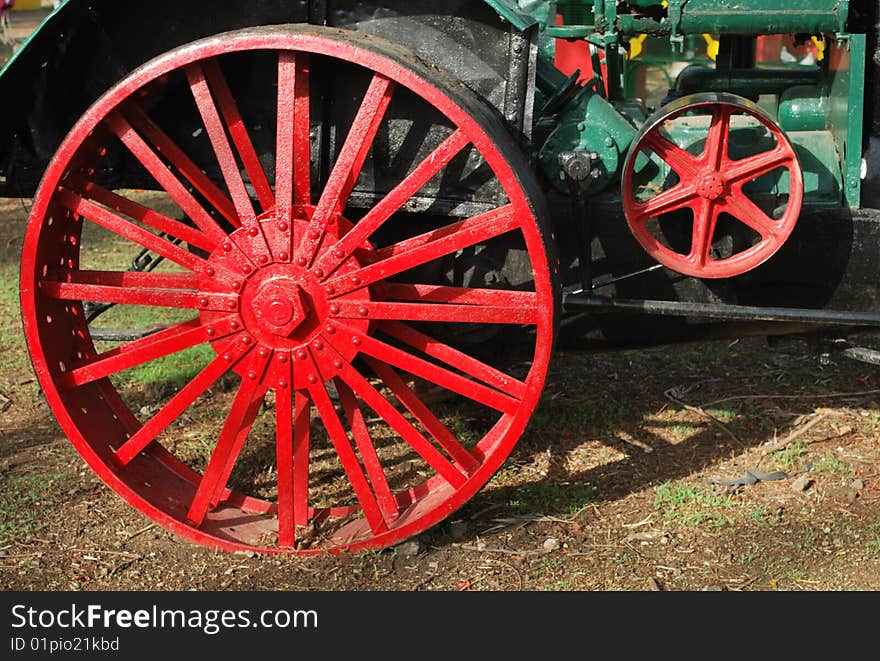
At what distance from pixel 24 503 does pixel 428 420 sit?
155 centimetres

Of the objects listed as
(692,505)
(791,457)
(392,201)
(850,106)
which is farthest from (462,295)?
(791,457)

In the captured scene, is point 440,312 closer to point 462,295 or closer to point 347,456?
point 462,295

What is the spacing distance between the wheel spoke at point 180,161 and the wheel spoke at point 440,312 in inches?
20.5

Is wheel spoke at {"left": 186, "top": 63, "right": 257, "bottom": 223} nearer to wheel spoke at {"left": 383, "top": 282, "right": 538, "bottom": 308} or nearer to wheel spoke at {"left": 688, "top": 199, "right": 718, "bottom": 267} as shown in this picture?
wheel spoke at {"left": 383, "top": 282, "right": 538, "bottom": 308}

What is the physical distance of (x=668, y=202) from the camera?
131 inches

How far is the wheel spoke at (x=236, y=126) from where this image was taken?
3229mm

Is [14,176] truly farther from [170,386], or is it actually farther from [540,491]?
[540,491]

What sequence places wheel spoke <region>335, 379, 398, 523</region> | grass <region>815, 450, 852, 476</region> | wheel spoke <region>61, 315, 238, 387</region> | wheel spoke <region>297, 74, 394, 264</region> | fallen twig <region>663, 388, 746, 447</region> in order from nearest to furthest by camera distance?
wheel spoke <region>297, 74, 394, 264</region>
wheel spoke <region>61, 315, 238, 387</region>
wheel spoke <region>335, 379, 398, 523</region>
grass <region>815, 450, 852, 476</region>
fallen twig <region>663, 388, 746, 447</region>

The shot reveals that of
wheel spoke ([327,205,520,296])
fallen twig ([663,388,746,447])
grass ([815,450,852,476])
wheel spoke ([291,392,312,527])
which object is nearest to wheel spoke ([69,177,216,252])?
wheel spoke ([327,205,520,296])

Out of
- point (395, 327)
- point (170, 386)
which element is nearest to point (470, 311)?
point (395, 327)

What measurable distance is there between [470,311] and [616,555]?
38.9 inches

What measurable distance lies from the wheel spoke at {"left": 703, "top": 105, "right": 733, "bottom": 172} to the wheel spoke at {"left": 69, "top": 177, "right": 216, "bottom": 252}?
4.90ft

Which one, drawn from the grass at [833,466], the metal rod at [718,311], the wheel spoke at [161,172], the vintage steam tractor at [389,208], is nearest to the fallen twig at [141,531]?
the vintage steam tractor at [389,208]

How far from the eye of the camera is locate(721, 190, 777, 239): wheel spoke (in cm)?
332
